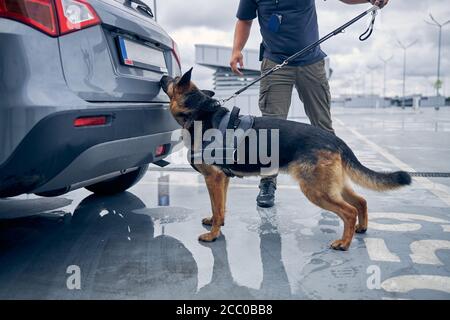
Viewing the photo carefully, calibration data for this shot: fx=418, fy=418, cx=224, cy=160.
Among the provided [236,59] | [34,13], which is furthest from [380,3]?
[34,13]

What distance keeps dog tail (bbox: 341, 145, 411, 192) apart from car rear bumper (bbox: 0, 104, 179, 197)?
138 cm

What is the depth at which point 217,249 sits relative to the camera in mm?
2750

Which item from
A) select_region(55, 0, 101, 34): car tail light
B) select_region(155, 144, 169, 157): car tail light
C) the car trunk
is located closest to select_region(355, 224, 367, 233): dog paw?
select_region(155, 144, 169, 157): car tail light

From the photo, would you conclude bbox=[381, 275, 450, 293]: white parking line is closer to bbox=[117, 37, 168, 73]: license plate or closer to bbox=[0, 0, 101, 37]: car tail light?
bbox=[117, 37, 168, 73]: license plate

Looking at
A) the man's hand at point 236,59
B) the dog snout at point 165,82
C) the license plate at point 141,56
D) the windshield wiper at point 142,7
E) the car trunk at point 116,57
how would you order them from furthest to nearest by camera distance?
the man's hand at point 236,59 < the windshield wiper at point 142,7 < the dog snout at point 165,82 < the license plate at point 141,56 < the car trunk at point 116,57

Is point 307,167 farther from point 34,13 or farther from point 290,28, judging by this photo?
point 34,13

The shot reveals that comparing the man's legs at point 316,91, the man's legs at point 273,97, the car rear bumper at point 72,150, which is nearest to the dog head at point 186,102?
the car rear bumper at point 72,150

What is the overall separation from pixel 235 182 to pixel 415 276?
117 inches

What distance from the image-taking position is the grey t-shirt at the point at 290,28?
12.3ft

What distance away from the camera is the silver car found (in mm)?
1972

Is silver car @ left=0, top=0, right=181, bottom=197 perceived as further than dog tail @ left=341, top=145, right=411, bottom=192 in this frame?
No

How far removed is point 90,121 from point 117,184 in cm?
207

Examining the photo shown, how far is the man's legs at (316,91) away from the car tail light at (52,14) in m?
2.08

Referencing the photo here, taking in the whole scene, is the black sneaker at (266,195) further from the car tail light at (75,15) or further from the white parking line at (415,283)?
the car tail light at (75,15)
